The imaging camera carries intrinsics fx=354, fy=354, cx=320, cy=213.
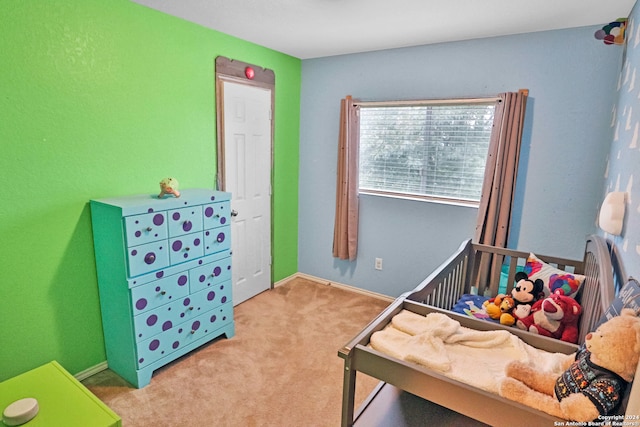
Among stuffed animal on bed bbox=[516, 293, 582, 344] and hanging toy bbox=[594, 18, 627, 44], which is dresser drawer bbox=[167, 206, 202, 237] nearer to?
stuffed animal on bed bbox=[516, 293, 582, 344]

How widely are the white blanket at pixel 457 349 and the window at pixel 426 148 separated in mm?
1709

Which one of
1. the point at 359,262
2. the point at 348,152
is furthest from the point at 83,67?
the point at 359,262

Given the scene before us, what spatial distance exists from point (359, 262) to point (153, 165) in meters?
2.03

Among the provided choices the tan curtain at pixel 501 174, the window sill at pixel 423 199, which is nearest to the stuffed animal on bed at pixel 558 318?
the tan curtain at pixel 501 174

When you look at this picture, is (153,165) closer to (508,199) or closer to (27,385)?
(27,385)

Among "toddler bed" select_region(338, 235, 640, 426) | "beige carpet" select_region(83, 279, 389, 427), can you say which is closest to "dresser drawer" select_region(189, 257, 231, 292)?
"beige carpet" select_region(83, 279, 389, 427)

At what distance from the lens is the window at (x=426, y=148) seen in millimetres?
2779

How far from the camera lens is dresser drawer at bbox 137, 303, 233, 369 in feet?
6.84

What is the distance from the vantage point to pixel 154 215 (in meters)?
2.02

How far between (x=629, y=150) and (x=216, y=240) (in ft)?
7.63

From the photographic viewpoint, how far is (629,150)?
1.60 metres

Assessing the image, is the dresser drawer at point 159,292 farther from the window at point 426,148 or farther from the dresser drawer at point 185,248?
the window at point 426,148

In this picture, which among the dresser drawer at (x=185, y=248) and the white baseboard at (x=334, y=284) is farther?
the white baseboard at (x=334, y=284)

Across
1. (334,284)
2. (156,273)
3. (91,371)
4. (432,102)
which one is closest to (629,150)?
(432,102)
